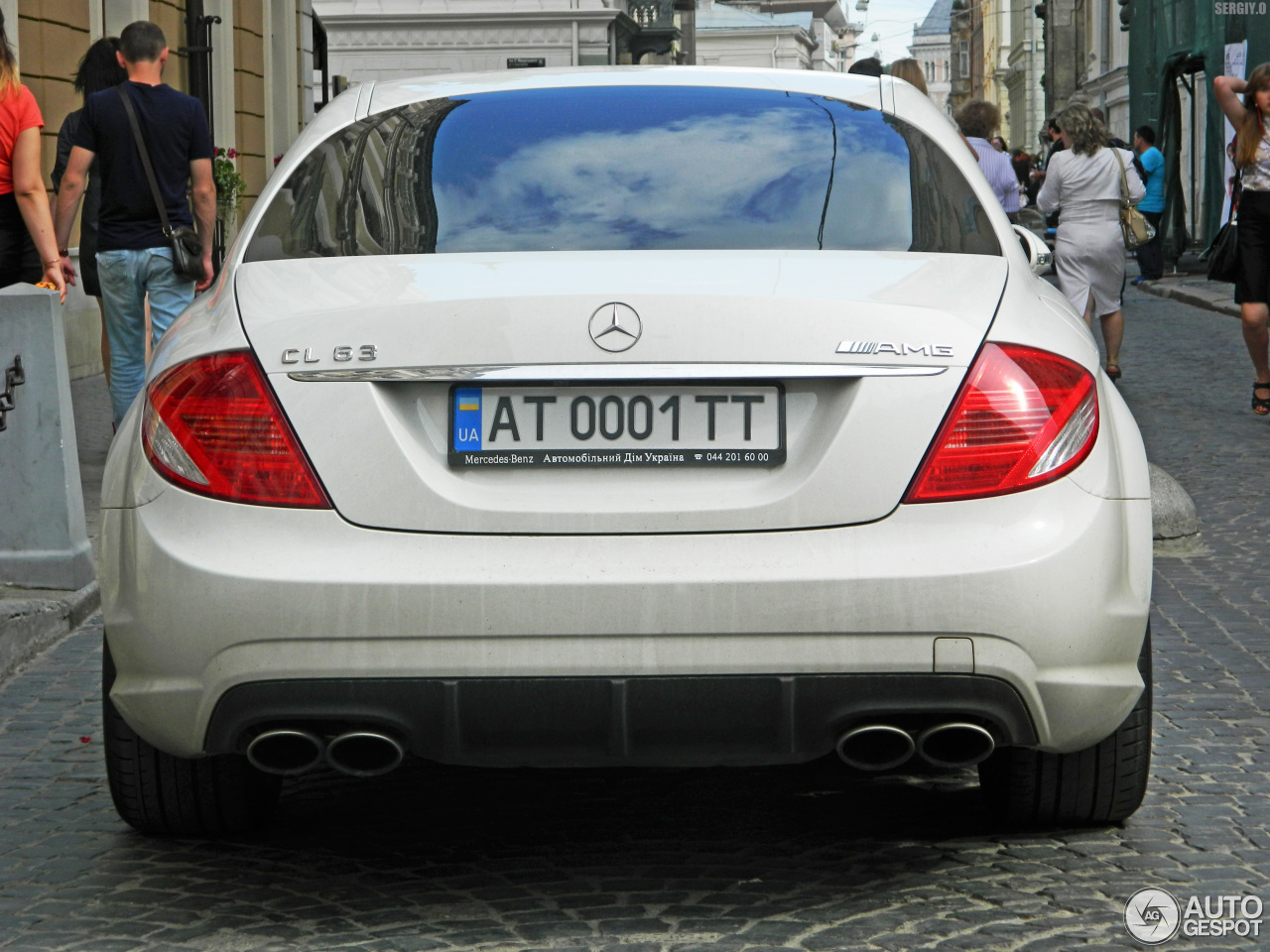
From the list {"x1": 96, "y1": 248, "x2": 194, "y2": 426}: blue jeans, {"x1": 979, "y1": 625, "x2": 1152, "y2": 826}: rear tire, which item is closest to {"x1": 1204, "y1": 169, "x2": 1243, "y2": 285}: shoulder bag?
{"x1": 96, "y1": 248, "x2": 194, "y2": 426}: blue jeans

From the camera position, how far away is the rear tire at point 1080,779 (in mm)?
3789

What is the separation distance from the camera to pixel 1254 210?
428 inches

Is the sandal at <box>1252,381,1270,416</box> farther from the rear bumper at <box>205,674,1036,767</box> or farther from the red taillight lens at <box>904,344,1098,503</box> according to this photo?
the rear bumper at <box>205,674,1036,767</box>

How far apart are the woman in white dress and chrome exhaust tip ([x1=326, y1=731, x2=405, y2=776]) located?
946cm

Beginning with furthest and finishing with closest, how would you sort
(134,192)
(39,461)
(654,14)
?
1. (654,14)
2. (134,192)
3. (39,461)

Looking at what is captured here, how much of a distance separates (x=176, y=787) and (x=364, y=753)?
27.0 inches

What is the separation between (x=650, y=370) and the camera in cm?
325

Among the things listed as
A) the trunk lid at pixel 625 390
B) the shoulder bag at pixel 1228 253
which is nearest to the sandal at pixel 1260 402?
the shoulder bag at pixel 1228 253

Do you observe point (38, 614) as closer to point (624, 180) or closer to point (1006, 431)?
point (624, 180)

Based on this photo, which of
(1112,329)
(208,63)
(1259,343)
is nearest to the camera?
(1259,343)

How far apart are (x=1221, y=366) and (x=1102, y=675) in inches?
451

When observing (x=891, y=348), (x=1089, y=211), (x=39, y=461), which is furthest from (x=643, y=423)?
(x=1089, y=211)

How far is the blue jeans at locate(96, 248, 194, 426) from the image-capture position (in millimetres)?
8688

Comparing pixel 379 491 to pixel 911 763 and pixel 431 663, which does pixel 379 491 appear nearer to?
pixel 431 663
